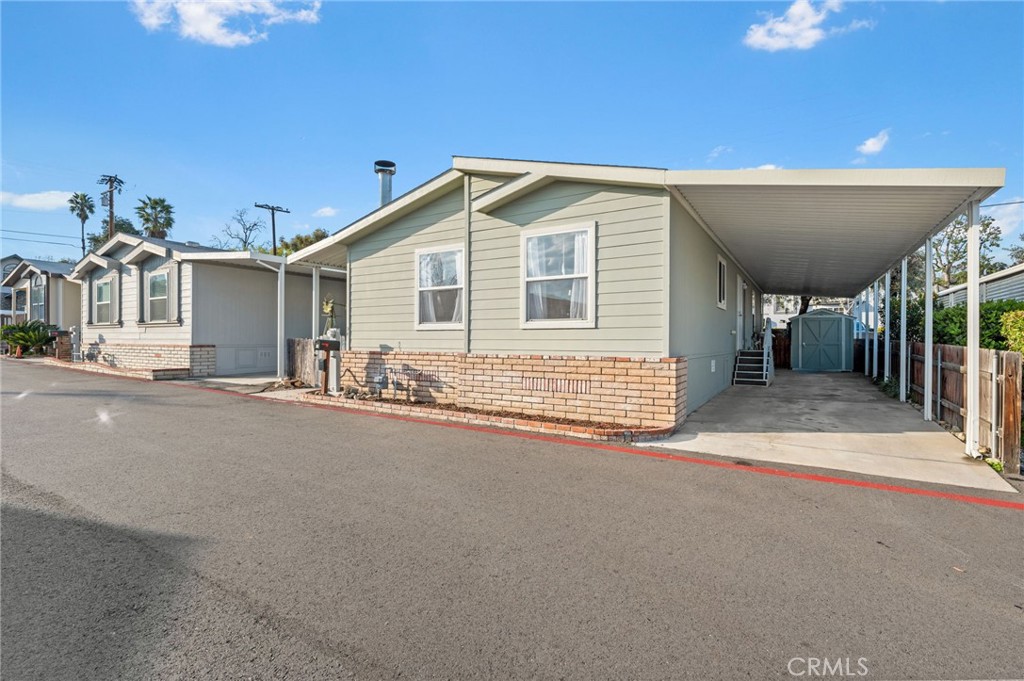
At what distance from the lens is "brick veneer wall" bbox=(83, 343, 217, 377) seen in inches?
549

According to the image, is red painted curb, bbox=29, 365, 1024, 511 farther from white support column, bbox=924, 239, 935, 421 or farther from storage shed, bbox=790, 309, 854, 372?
storage shed, bbox=790, 309, 854, 372

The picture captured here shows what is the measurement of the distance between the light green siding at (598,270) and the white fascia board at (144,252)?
11.7 meters

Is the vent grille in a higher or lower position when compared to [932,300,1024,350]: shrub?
lower

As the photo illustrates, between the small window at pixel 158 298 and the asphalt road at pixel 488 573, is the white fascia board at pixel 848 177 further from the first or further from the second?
the small window at pixel 158 298

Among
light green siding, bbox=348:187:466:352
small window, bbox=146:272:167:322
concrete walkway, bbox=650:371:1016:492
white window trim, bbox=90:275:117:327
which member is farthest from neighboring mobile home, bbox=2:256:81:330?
concrete walkway, bbox=650:371:1016:492

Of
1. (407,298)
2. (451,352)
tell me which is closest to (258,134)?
(407,298)

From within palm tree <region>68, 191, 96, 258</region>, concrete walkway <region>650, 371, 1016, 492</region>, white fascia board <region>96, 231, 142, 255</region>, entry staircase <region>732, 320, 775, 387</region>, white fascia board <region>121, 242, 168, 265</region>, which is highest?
palm tree <region>68, 191, 96, 258</region>

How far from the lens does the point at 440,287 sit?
29.4 ft

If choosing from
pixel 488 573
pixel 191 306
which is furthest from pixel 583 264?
pixel 191 306

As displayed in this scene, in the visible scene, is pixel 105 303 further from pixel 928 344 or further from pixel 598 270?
pixel 928 344

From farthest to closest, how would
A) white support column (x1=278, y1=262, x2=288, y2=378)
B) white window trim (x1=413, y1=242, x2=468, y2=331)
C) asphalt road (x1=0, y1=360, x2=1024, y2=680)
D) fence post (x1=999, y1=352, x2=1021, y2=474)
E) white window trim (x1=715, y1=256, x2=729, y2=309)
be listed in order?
1. white support column (x1=278, y1=262, x2=288, y2=378)
2. white window trim (x1=715, y1=256, x2=729, y2=309)
3. white window trim (x1=413, y1=242, x2=468, y2=331)
4. fence post (x1=999, y1=352, x2=1021, y2=474)
5. asphalt road (x1=0, y1=360, x2=1024, y2=680)

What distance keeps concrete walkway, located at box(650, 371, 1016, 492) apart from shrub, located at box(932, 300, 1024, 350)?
1.50 metres

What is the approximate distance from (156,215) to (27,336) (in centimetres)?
1938

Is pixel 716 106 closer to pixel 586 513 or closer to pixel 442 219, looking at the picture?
pixel 442 219
